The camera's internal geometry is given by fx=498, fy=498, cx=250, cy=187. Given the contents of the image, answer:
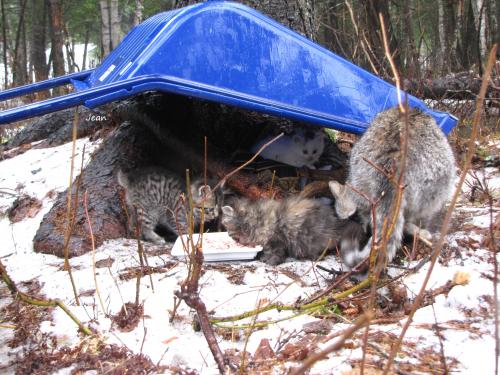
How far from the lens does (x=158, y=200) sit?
441cm

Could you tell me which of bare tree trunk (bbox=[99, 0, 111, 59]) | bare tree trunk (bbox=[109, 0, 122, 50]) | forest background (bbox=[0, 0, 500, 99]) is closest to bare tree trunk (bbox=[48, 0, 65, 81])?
forest background (bbox=[0, 0, 500, 99])

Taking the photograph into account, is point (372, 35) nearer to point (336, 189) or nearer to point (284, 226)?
point (336, 189)

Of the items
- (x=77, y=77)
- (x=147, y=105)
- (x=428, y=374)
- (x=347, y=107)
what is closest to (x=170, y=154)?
(x=147, y=105)

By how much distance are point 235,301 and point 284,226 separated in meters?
1.03

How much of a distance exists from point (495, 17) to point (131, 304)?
38.7 ft

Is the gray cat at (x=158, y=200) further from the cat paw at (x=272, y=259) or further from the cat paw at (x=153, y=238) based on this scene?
the cat paw at (x=272, y=259)

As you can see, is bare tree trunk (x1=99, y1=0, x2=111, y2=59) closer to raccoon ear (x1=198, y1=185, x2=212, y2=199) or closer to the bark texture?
the bark texture

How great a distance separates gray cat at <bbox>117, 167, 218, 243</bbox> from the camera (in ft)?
13.9

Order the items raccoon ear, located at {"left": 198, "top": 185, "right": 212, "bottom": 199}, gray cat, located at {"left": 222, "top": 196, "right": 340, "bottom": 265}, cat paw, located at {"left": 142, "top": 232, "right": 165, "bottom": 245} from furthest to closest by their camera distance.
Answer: cat paw, located at {"left": 142, "top": 232, "right": 165, "bottom": 245} → gray cat, located at {"left": 222, "top": 196, "right": 340, "bottom": 265} → raccoon ear, located at {"left": 198, "top": 185, "right": 212, "bottom": 199}

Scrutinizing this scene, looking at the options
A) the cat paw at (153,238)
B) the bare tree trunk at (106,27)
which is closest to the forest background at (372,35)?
the bare tree trunk at (106,27)

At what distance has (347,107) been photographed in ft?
13.3

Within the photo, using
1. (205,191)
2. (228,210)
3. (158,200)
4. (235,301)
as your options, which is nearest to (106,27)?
(158,200)

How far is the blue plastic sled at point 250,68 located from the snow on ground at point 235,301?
114 cm

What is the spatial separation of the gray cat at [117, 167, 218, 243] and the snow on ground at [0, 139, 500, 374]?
473 millimetres
